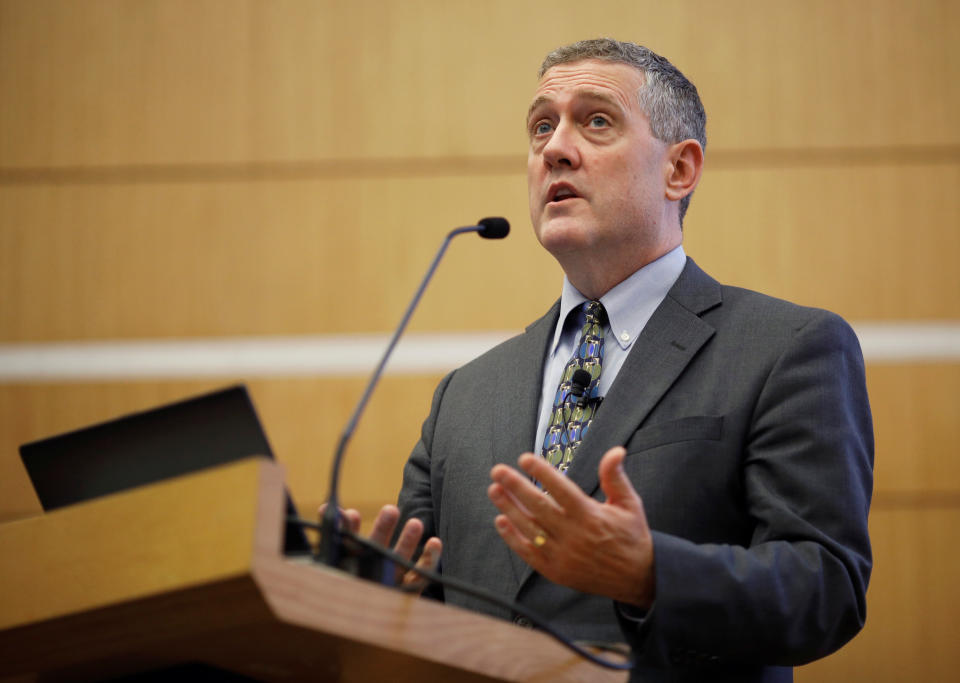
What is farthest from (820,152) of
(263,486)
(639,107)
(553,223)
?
(263,486)

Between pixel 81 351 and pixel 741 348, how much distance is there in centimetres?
224

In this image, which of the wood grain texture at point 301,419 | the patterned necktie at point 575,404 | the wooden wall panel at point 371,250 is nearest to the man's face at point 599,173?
the patterned necktie at point 575,404

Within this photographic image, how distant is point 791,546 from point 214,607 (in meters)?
0.79

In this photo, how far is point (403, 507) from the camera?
1.83 m

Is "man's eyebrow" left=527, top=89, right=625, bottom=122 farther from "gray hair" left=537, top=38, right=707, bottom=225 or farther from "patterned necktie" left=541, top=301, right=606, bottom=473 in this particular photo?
"patterned necktie" left=541, top=301, right=606, bottom=473

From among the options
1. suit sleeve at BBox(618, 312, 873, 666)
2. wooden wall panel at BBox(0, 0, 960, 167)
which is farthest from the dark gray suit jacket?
wooden wall panel at BBox(0, 0, 960, 167)

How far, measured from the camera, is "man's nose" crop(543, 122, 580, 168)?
5.90 ft

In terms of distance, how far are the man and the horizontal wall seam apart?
1068mm

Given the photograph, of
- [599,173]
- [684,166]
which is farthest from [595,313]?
[684,166]

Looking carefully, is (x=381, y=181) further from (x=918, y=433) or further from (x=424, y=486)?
(x=918, y=433)

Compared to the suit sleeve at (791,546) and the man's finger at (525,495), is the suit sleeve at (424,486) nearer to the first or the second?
the suit sleeve at (791,546)

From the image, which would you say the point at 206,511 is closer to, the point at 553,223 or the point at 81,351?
the point at 553,223

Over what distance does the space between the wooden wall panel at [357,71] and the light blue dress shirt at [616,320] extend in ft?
4.27

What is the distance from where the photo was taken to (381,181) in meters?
3.05
